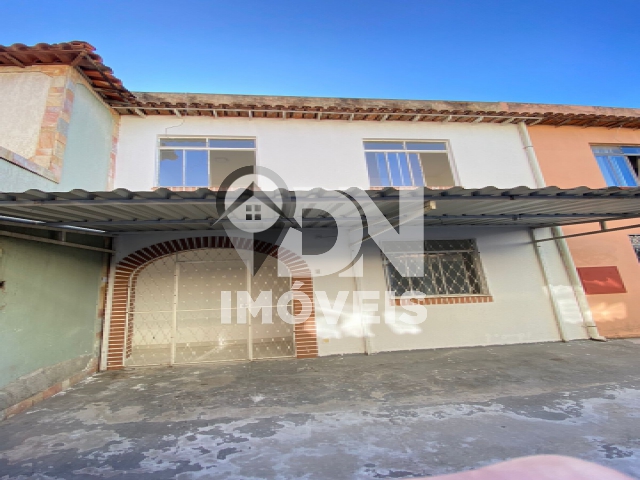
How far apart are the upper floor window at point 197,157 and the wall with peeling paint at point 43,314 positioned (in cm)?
198

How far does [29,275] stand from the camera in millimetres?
3516

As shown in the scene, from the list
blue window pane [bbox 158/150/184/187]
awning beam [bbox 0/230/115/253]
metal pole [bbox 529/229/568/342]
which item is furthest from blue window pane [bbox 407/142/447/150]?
awning beam [bbox 0/230/115/253]

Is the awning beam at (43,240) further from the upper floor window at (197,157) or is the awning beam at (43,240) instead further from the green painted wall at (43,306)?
the upper floor window at (197,157)

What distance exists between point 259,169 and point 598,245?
23.9 feet

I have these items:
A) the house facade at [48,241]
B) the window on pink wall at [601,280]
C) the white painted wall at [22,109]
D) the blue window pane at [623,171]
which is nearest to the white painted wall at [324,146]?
the house facade at [48,241]

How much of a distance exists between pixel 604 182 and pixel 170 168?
9420 mm

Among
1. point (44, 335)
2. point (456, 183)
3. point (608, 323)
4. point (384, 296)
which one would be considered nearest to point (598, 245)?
point (608, 323)

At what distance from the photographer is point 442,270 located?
5859mm

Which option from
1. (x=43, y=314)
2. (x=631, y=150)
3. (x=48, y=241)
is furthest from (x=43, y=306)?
(x=631, y=150)

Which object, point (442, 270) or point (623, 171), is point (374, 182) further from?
point (623, 171)

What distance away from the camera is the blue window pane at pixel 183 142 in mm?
5828

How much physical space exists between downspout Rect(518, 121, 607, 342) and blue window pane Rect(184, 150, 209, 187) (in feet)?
22.9

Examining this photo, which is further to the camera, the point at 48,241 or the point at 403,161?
the point at 403,161

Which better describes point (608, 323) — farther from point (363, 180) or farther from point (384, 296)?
point (363, 180)
